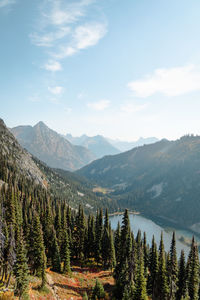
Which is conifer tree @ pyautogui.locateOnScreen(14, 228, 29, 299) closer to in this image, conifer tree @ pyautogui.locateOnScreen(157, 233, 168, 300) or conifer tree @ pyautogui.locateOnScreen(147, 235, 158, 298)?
conifer tree @ pyautogui.locateOnScreen(157, 233, 168, 300)

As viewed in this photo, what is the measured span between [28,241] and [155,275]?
131ft

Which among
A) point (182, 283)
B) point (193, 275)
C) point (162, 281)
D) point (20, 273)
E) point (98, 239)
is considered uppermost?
point (20, 273)

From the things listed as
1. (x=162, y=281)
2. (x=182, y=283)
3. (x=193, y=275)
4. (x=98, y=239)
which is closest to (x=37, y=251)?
(x=98, y=239)

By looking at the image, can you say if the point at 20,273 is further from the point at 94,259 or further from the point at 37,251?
the point at 94,259

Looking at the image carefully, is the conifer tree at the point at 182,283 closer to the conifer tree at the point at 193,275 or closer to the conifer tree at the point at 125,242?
the conifer tree at the point at 193,275

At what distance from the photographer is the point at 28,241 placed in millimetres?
63750

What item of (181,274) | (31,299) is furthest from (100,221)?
(31,299)

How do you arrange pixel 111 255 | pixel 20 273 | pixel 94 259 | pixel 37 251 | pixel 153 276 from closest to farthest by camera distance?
pixel 20 273 < pixel 37 251 < pixel 153 276 < pixel 111 255 < pixel 94 259

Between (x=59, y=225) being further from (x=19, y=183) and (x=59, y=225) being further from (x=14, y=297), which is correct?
(x=19, y=183)

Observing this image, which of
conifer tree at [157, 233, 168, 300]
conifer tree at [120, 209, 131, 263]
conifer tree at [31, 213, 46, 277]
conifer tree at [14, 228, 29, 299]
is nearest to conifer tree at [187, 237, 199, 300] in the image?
conifer tree at [157, 233, 168, 300]

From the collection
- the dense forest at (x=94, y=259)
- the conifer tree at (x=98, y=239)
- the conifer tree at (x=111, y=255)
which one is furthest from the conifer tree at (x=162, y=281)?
the conifer tree at (x=98, y=239)


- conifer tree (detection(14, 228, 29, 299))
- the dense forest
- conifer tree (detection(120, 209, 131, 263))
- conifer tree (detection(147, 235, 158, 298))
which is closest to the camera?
conifer tree (detection(14, 228, 29, 299))

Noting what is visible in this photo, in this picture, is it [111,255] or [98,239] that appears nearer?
[111,255]

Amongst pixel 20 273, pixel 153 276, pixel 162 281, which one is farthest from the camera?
pixel 153 276
